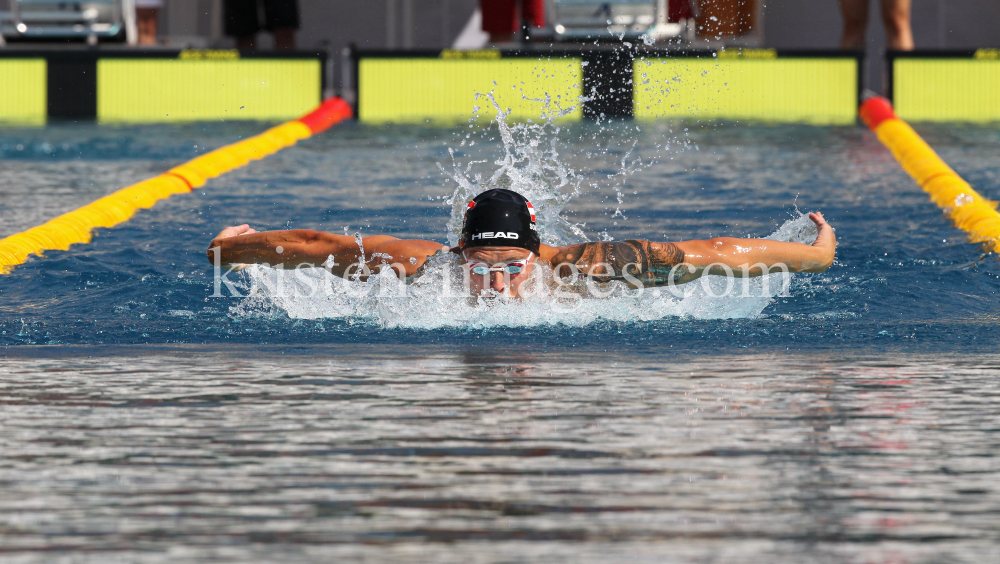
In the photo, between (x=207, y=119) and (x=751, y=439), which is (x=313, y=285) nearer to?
(x=751, y=439)

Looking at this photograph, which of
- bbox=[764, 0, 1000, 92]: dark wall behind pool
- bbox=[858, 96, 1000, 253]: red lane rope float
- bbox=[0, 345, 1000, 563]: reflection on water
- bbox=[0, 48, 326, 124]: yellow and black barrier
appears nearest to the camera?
bbox=[0, 345, 1000, 563]: reflection on water

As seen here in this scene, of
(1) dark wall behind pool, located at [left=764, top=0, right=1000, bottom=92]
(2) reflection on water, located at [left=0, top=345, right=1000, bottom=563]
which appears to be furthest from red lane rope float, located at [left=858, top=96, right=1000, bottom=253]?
(1) dark wall behind pool, located at [left=764, top=0, right=1000, bottom=92]

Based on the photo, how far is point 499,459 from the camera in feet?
11.0

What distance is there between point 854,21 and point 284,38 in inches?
239

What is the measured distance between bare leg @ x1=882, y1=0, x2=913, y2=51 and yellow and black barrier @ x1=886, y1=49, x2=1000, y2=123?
8.6 inches

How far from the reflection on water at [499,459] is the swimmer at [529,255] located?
28.8 inches

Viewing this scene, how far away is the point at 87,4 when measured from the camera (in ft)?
52.6

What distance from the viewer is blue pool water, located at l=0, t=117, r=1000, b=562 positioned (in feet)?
9.14

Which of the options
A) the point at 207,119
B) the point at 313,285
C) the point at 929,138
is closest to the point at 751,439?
the point at 313,285

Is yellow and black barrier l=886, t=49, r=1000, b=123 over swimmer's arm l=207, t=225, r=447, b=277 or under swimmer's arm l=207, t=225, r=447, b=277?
over

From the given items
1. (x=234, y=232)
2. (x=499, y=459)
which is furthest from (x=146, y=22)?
(x=499, y=459)

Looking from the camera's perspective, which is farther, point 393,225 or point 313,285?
point 393,225

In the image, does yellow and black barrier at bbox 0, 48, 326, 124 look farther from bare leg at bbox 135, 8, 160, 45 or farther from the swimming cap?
the swimming cap

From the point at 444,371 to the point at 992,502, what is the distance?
1913mm
